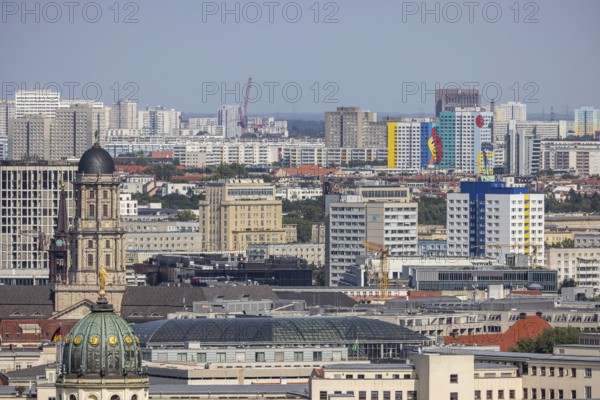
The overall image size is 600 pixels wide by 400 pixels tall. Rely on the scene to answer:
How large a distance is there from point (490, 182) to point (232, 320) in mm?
92628

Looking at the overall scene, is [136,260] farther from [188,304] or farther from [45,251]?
[188,304]

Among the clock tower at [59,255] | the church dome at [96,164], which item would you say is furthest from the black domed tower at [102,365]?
the clock tower at [59,255]

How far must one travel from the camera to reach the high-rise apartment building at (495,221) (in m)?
180

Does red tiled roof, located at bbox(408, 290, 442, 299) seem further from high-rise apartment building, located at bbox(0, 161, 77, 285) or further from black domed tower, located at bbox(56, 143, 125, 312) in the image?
high-rise apartment building, located at bbox(0, 161, 77, 285)

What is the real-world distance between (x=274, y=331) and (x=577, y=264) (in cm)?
8350

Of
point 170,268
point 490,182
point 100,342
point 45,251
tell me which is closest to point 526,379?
point 100,342

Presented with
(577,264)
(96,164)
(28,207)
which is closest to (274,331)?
(96,164)

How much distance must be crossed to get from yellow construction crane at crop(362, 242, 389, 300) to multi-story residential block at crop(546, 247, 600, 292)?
9102 millimetres

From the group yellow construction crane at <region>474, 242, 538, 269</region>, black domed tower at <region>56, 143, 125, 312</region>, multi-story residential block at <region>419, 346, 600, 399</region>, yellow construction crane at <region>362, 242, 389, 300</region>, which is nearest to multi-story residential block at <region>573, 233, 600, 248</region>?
yellow construction crane at <region>474, 242, 538, 269</region>

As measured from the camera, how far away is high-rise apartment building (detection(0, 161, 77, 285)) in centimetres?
17475

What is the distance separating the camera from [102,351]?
50.6 meters

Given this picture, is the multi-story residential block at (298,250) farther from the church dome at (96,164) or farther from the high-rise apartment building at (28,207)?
the church dome at (96,164)

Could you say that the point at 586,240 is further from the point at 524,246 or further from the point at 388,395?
the point at 388,395

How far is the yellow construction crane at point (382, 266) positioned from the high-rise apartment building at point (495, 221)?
8.04m
